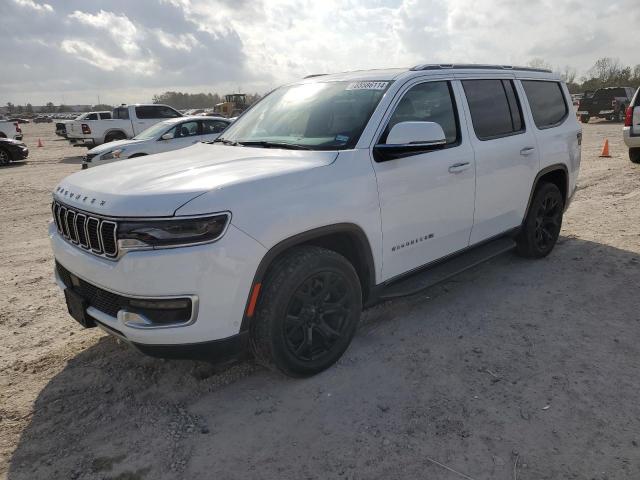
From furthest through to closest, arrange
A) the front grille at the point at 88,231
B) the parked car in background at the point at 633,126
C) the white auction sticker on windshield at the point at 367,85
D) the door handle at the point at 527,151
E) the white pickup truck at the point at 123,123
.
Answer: the white pickup truck at the point at 123,123
the parked car in background at the point at 633,126
the door handle at the point at 527,151
the white auction sticker on windshield at the point at 367,85
the front grille at the point at 88,231

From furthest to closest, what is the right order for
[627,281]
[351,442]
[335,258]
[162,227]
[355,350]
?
[627,281] < [355,350] < [335,258] < [351,442] < [162,227]

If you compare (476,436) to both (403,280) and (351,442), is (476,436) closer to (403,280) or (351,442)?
(351,442)

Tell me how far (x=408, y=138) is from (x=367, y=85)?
2.32ft

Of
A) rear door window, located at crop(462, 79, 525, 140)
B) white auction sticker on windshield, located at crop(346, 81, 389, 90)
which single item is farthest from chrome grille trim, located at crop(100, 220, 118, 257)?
rear door window, located at crop(462, 79, 525, 140)

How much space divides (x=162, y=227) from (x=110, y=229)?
326 mm

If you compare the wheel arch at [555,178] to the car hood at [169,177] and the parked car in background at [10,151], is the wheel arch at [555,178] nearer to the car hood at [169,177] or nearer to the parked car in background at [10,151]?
the car hood at [169,177]

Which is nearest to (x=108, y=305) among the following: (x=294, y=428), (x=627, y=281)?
(x=294, y=428)

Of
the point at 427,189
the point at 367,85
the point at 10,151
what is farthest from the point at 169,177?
the point at 10,151

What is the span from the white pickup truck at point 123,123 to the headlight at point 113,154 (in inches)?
303

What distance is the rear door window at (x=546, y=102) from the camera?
4.91m

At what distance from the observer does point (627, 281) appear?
15.2 feet

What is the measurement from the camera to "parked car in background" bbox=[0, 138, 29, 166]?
54.3ft

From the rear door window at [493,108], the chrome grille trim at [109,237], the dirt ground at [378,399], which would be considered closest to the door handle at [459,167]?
the rear door window at [493,108]

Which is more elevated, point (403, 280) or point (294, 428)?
point (403, 280)
